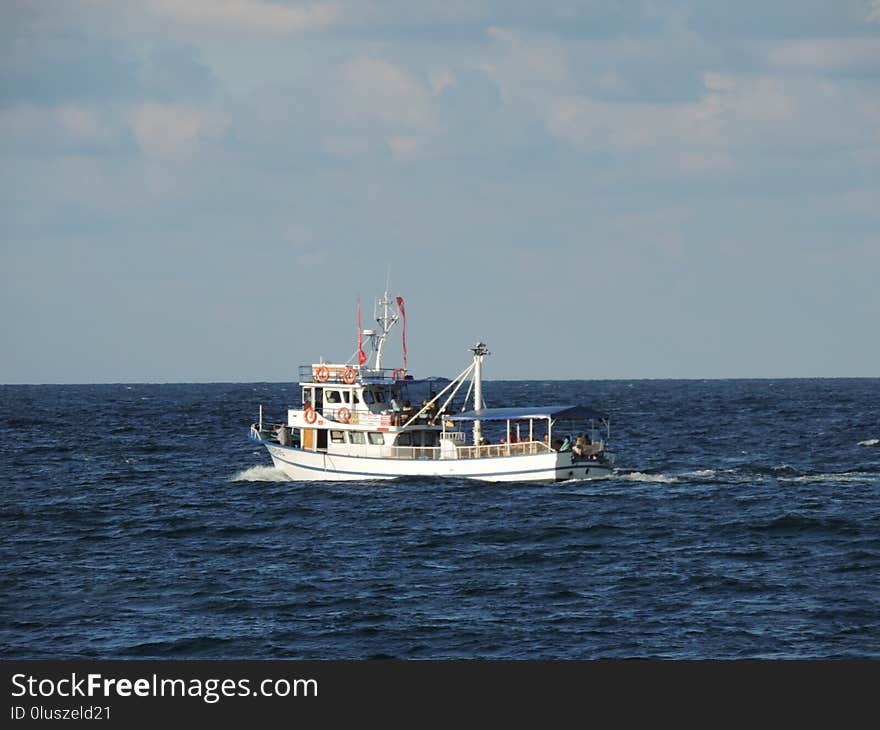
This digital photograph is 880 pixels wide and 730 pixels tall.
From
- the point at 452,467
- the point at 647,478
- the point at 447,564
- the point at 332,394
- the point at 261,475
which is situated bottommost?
the point at 447,564

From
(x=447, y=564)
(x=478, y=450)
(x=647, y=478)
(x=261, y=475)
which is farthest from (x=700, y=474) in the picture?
(x=447, y=564)

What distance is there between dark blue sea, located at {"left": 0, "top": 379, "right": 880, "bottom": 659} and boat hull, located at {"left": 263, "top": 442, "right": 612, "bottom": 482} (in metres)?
0.99

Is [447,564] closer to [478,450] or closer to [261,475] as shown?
[478,450]

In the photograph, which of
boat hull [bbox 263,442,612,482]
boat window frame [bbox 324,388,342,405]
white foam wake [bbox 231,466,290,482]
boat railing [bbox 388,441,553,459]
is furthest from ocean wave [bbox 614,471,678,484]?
white foam wake [bbox 231,466,290,482]

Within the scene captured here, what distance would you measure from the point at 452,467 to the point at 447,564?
72.4ft

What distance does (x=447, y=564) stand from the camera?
45.6m

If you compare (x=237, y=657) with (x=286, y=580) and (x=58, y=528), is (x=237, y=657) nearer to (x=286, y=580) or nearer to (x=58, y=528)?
(x=286, y=580)

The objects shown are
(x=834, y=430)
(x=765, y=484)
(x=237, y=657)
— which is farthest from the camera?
(x=834, y=430)

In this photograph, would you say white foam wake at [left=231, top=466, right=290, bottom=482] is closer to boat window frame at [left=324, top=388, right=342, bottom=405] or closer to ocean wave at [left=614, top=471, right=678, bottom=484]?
boat window frame at [left=324, top=388, right=342, bottom=405]

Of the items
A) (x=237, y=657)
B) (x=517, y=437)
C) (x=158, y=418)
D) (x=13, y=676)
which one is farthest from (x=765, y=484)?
(x=158, y=418)

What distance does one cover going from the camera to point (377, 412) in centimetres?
6900

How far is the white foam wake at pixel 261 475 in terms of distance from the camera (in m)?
74.2

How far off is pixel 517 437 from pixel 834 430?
56835 millimetres

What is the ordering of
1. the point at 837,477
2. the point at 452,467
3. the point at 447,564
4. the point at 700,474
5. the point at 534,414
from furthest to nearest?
1. the point at 700,474
2. the point at 837,477
3. the point at 452,467
4. the point at 534,414
5. the point at 447,564
